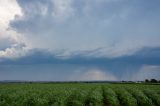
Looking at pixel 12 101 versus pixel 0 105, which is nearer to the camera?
pixel 0 105

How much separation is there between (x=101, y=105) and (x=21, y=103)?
341 inches

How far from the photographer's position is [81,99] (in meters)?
30.9

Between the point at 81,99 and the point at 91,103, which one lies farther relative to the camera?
the point at 81,99

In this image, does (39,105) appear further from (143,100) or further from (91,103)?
(143,100)

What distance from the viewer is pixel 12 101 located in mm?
26812

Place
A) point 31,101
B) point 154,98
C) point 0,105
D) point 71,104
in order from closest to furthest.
→ point 0,105 < point 31,101 < point 71,104 < point 154,98

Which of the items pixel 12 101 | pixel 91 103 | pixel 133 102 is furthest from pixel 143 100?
pixel 12 101

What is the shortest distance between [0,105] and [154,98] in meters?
18.7

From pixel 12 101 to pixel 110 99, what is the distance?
11.7m

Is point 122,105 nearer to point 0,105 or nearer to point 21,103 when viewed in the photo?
point 21,103

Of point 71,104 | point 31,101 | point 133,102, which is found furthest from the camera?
point 133,102

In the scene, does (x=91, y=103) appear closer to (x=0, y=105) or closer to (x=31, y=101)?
(x=31, y=101)

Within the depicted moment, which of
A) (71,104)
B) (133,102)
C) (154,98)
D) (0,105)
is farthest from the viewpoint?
(154,98)

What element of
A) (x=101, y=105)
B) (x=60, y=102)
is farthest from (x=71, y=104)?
(x=101, y=105)
